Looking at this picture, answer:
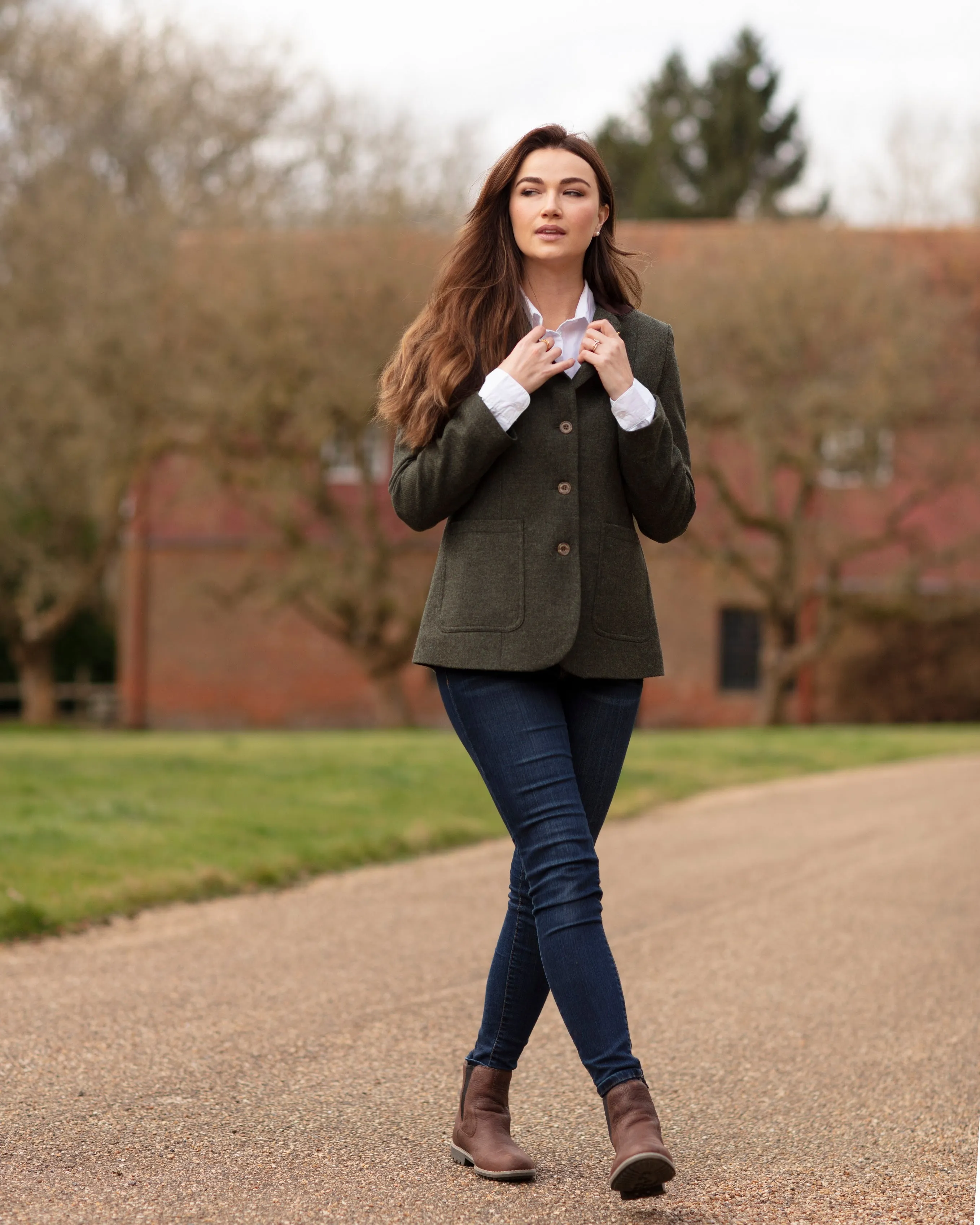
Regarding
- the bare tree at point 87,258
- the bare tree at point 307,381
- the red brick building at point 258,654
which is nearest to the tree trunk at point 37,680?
the bare tree at point 87,258

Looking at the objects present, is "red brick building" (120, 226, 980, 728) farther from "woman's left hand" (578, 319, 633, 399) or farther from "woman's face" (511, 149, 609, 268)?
"woman's left hand" (578, 319, 633, 399)

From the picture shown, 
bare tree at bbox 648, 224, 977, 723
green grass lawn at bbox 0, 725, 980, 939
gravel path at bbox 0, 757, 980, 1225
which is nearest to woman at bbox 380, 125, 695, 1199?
gravel path at bbox 0, 757, 980, 1225

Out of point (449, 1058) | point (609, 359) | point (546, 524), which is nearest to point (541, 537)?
point (546, 524)

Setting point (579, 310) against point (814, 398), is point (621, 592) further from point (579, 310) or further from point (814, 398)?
point (814, 398)

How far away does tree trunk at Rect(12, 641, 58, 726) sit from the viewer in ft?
96.5

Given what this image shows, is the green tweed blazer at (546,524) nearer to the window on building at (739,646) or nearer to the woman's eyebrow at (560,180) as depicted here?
the woman's eyebrow at (560,180)

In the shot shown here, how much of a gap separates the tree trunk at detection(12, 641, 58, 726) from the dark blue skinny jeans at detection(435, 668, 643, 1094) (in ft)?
89.5

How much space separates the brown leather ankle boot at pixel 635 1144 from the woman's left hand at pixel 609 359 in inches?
53.1

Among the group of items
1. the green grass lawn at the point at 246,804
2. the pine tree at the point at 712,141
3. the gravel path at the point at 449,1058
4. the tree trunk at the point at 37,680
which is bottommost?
the tree trunk at the point at 37,680

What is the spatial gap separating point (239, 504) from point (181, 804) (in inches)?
653

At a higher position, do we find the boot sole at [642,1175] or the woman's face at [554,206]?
the woman's face at [554,206]

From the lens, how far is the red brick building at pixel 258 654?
29.7 m

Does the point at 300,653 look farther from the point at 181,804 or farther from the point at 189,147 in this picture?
→ the point at 181,804

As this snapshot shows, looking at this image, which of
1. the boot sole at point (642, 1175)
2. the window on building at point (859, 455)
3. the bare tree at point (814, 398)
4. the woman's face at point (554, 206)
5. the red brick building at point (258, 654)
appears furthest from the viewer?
the red brick building at point (258, 654)
